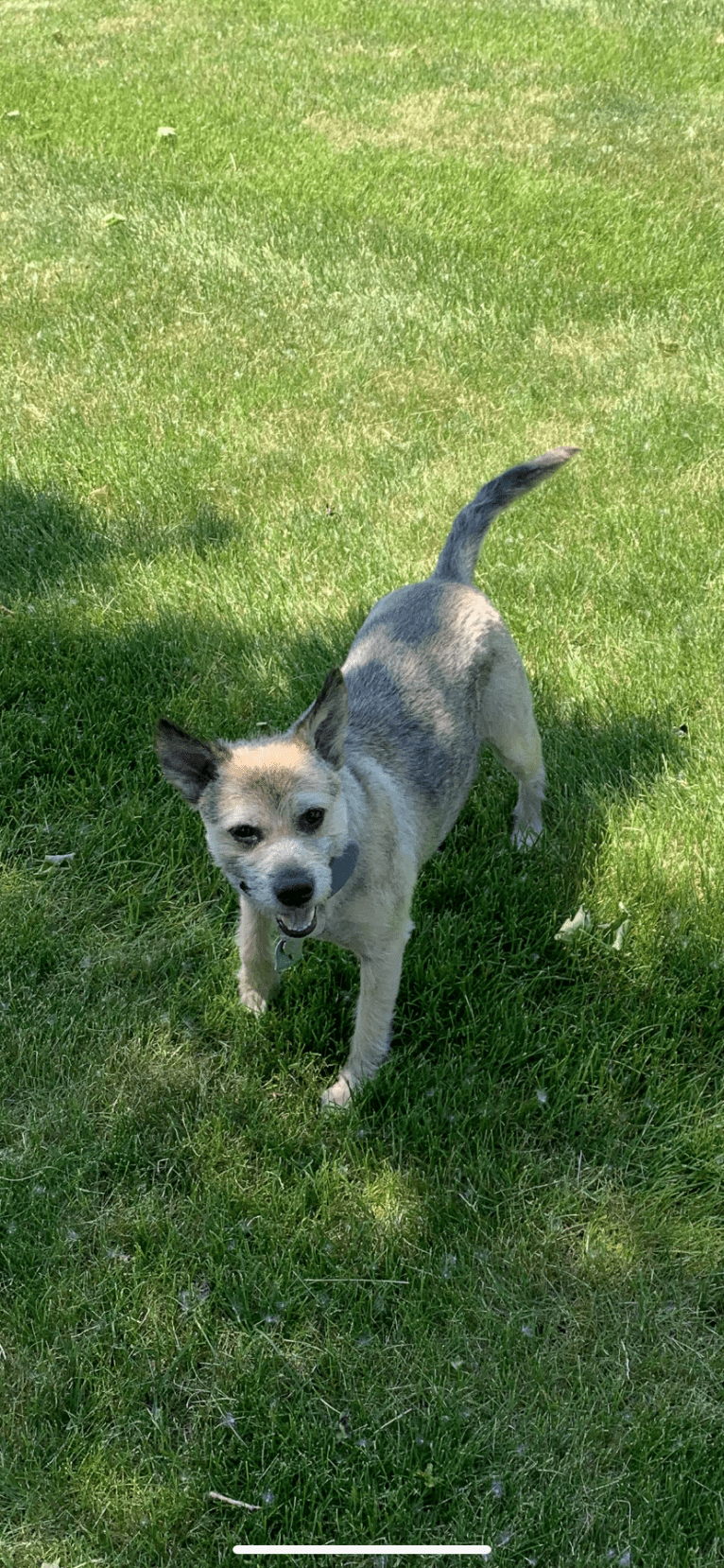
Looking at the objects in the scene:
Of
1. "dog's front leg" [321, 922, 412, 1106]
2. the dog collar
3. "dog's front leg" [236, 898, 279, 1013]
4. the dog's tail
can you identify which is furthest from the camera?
the dog's tail

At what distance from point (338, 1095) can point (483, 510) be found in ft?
6.95

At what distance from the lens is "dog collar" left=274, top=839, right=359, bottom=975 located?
126 inches

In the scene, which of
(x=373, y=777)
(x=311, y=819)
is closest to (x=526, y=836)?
(x=373, y=777)

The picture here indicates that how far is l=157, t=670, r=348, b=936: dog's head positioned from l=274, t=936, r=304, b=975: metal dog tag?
22 centimetres

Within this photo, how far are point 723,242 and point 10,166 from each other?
229 inches

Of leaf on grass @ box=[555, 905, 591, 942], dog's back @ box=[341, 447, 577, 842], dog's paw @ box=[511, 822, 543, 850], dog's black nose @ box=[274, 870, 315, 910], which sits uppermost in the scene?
dog's black nose @ box=[274, 870, 315, 910]

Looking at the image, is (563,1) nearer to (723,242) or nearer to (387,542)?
(723,242)

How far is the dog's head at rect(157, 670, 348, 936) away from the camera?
2.92 meters

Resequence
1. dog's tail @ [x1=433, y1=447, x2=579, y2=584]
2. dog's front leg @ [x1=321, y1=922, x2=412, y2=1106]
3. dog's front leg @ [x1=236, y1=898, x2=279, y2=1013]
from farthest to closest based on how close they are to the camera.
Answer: dog's tail @ [x1=433, y1=447, x2=579, y2=584] → dog's front leg @ [x1=236, y1=898, x2=279, y2=1013] → dog's front leg @ [x1=321, y1=922, x2=412, y2=1106]

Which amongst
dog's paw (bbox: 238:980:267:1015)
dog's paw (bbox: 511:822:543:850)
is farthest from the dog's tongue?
dog's paw (bbox: 511:822:543:850)

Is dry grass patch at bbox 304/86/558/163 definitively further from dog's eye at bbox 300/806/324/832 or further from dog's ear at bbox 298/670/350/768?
dog's eye at bbox 300/806/324/832

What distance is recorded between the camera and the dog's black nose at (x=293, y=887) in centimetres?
286

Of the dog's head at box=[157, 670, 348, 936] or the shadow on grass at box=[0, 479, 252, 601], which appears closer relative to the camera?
the dog's head at box=[157, 670, 348, 936]

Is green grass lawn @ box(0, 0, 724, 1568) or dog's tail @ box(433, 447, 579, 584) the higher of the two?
dog's tail @ box(433, 447, 579, 584)
